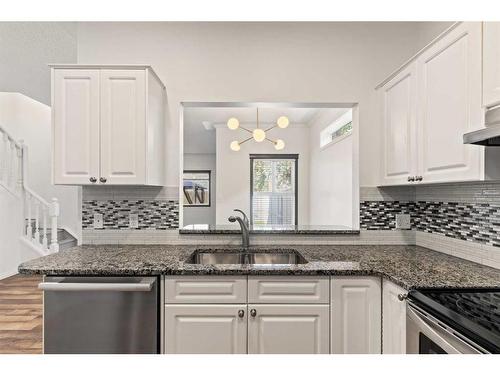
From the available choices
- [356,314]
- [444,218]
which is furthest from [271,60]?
[356,314]

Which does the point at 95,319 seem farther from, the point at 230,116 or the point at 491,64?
the point at 230,116

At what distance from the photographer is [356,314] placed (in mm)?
2004

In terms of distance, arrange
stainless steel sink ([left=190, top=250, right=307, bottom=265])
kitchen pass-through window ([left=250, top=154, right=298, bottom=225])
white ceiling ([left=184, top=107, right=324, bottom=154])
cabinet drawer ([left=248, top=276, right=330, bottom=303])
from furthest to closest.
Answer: kitchen pass-through window ([left=250, top=154, right=298, bottom=225]) → white ceiling ([left=184, top=107, right=324, bottom=154]) → stainless steel sink ([left=190, top=250, right=307, bottom=265]) → cabinet drawer ([left=248, top=276, right=330, bottom=303])

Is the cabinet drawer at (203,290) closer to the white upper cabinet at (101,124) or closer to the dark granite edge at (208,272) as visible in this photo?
the dark granite edge at (208,272)

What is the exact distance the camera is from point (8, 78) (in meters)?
4.88

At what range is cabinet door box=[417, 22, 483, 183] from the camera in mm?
1655

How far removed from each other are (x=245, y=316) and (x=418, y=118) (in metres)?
1.49

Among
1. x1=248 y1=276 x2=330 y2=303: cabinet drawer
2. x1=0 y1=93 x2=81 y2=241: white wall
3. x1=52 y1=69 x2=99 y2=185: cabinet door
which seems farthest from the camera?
x1=0 y1=93 x2=81 y2=241: white wall

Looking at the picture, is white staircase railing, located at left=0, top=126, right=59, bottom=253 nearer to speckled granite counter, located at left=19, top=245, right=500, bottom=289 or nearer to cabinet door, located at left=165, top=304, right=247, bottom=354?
speckled granite counter, located at left=19, top=245, right=500, bottom=289

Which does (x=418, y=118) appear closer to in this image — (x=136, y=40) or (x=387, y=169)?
(x=387, y=169)

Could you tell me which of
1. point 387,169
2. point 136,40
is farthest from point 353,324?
point 136,40

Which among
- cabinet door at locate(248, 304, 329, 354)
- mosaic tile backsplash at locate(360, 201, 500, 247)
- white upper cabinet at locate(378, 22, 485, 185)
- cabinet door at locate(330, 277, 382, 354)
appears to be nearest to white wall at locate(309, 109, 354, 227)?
mosaic tile backsplash at locate(360, 201, 500, 247)

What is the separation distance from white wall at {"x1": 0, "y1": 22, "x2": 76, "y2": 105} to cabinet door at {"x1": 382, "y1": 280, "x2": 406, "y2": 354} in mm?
3031

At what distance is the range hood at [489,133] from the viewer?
55.2 inches
